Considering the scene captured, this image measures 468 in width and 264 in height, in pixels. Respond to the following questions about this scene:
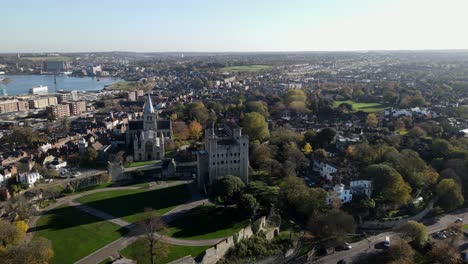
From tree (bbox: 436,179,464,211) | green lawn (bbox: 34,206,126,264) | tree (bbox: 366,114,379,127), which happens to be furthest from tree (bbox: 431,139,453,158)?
green lawn (bbox: 34,206,126,264)

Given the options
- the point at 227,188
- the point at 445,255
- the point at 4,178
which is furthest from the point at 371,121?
the point at 4,178

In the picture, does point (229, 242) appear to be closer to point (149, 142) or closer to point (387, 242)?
point (387, 242)

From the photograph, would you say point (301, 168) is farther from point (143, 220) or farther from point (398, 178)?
point (143, 220)

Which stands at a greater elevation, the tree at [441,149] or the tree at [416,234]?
the tree at [441,149]

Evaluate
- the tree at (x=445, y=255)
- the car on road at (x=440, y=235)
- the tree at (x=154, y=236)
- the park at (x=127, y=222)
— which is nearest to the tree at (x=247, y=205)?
the park at (x=127, y=222)

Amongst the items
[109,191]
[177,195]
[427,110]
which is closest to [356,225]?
[177,195]

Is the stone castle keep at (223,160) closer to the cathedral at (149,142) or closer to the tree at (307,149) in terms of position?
the cathedral at (149,142)
